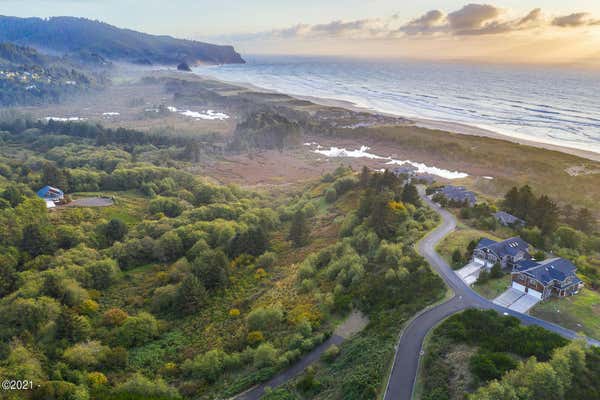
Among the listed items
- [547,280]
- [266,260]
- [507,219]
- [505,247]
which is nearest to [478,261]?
[505,247]

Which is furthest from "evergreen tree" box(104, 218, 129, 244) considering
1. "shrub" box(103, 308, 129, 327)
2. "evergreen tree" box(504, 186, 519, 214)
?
"evergreen tree" box(504, 186, 519, 214)

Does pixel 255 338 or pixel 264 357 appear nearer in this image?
pixel 264 357

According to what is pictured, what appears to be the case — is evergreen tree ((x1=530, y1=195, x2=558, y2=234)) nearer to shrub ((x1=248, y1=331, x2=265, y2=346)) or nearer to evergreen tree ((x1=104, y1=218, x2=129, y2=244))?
shrub ((x1=248, y1=331, x2=265, y2=346))

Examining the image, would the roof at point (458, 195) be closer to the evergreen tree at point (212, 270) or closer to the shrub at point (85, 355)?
the evergreen tree at point (212, 270)

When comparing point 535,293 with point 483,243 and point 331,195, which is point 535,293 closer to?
point 483,243

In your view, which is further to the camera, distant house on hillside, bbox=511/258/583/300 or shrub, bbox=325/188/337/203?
shrub, bbox=325/188/337/203
